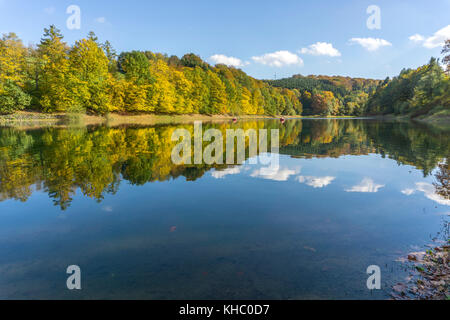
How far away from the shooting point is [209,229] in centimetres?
568

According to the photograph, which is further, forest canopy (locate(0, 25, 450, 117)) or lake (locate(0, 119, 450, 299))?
forest canopy (locate(0, 25, 450, 117))

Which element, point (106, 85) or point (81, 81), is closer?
point (81, 81)

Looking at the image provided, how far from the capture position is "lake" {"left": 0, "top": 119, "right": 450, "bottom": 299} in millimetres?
3836

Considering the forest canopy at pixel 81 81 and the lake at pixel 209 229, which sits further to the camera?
the forest canopy at pixel 81 81

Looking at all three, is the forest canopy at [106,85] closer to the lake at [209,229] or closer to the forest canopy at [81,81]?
the forest canopy at [81,81]

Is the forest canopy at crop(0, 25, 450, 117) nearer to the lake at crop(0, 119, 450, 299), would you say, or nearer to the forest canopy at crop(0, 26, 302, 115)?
the forest canopy at crop(0, 26, 302, 115)

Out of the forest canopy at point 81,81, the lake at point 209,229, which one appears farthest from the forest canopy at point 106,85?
the lake at point 209,229

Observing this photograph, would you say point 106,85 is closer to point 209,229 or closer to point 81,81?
point 81,81

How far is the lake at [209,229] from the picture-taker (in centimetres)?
384

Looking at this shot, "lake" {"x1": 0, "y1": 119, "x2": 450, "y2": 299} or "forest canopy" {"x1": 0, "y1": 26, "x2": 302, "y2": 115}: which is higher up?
"forest canopy" {"x1": 0, "y1": 26, "x2": 302, "y2": 115}

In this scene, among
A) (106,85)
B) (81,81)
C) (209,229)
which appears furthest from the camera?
(106,85)

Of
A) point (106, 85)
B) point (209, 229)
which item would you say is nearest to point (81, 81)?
point (106, 85)

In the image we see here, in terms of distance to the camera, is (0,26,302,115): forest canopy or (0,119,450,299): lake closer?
(0,119,450,299): lake

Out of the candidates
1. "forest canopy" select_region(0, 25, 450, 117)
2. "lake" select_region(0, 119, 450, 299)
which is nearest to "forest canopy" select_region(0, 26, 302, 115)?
"forest canopy" select_region(0, 25, 450, 117)
